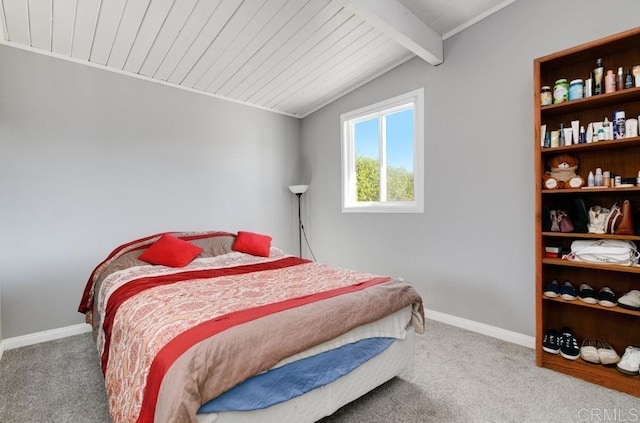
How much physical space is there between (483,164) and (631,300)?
133cm

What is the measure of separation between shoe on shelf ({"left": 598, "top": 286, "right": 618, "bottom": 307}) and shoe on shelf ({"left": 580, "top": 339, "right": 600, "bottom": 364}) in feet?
1.03

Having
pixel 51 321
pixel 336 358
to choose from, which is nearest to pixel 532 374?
pixel 336 358

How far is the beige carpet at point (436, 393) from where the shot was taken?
161cm

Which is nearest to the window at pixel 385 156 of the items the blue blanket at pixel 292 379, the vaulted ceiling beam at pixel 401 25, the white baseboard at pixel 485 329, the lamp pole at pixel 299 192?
the vaulted ceiling beam at pixel 401 25

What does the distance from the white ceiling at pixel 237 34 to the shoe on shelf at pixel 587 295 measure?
2208mm

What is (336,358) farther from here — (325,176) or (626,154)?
(325,176)

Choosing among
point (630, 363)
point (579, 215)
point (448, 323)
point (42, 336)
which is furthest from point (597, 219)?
point (42, 336)

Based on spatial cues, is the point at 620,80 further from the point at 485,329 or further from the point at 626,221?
the point at 485,329

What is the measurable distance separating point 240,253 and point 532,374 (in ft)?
8.35

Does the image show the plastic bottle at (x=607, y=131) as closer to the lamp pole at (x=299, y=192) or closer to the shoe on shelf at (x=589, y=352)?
the shoe on shelf at (x=589, y=352)

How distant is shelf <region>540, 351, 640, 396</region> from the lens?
1741mm

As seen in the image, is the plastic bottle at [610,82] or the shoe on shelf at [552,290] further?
the shoe on shelf at [552,290]

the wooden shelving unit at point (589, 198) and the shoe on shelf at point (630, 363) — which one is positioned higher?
the wooden shelving unit at point (589, 198)

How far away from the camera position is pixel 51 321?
2.63 meters
